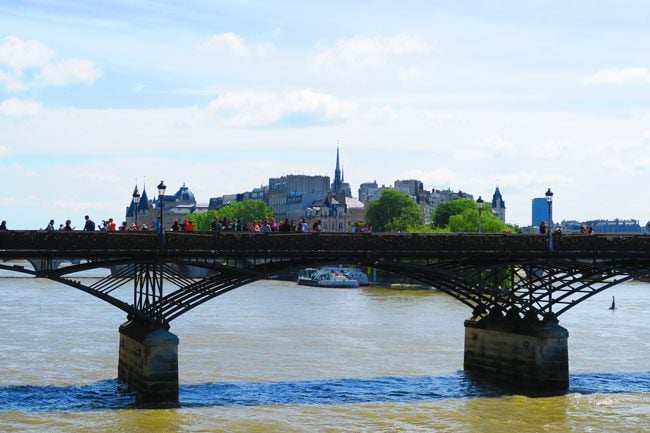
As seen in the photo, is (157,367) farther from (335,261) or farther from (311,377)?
(311,377)

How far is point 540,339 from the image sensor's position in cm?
4194

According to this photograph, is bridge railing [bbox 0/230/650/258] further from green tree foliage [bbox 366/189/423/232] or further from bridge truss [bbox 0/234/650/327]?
green tree foliage [bbox 366/189/423/232]

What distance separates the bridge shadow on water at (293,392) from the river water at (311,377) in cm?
7

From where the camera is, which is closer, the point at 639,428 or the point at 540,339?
the point at 639,428

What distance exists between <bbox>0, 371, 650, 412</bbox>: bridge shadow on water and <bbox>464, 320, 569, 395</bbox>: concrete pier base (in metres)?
0.91

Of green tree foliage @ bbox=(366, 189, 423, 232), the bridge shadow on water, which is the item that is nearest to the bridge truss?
the bridge shadow on water

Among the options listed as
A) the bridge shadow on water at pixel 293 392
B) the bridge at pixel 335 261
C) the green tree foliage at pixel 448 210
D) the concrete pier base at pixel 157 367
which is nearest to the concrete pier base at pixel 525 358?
the bridge at pixel 335 261

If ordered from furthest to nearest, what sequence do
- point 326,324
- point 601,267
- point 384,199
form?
point 384,199
point 326,324
point 601,267

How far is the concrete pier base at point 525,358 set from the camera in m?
41.8

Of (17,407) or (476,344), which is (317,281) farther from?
(17,407)

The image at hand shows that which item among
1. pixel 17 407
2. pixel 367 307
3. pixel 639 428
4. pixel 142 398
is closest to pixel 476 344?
pixel 639 428

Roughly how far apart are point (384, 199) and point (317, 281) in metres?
38.3

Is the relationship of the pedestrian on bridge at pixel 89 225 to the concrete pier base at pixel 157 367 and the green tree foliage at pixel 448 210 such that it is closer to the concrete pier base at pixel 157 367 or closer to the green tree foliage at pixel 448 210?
the concrete pier base at pixel 157 367

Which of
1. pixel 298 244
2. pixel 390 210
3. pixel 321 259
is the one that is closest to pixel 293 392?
pixel 321 259
